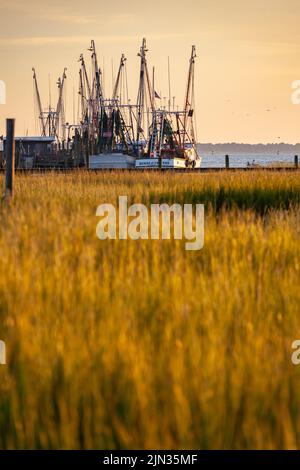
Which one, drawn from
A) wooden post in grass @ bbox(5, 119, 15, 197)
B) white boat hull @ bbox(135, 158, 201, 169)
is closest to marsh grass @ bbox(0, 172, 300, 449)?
wooden post in grass @ bbox(5, 119, 15, 197)

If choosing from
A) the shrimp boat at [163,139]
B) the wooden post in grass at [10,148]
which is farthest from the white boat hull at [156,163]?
the wooden post in grass at [10,148]

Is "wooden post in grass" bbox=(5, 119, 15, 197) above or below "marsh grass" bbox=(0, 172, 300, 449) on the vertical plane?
above

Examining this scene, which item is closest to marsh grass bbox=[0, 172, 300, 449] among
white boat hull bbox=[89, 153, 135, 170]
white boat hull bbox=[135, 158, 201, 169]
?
white boat hull bbox=[89, 153, 135, 170]

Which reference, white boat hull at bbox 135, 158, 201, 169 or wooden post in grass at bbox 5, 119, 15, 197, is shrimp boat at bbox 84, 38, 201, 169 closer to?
white boat hull at bbox 135, 158, 201, 169

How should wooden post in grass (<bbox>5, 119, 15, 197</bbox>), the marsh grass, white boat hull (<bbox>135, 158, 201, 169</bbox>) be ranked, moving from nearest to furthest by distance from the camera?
the marsh grass, wooden post in grass (<bbox>5, 119, 15, 197</bbox>), white boat hull (<bbox>135, 158, 201, 169</bbox>)

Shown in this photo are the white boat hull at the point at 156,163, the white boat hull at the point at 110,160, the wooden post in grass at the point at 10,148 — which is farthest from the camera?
the white boat hull at the point at 156,163

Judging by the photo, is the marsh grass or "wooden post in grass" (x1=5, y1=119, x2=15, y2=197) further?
"wooden post in grass" (x1=5, y1=119, x2=15, y2=197)

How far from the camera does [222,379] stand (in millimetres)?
3223

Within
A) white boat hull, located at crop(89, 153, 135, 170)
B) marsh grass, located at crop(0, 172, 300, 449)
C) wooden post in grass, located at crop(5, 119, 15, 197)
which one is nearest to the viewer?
marsh grass, located at crop(0, 172, 300, 449)

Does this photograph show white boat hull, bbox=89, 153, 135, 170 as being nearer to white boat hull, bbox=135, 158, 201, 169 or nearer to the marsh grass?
white boat hull, bbox=135, 158, 201, 169

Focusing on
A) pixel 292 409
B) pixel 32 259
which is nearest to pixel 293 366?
pixel 292 409

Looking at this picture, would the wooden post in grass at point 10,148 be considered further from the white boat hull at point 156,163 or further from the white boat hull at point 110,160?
the white boat hull at point 156,163

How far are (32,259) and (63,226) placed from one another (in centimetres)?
186

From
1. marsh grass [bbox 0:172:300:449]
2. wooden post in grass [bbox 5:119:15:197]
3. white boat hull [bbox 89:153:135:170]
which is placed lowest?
marsh grass [bbox 0:172:300:449]
